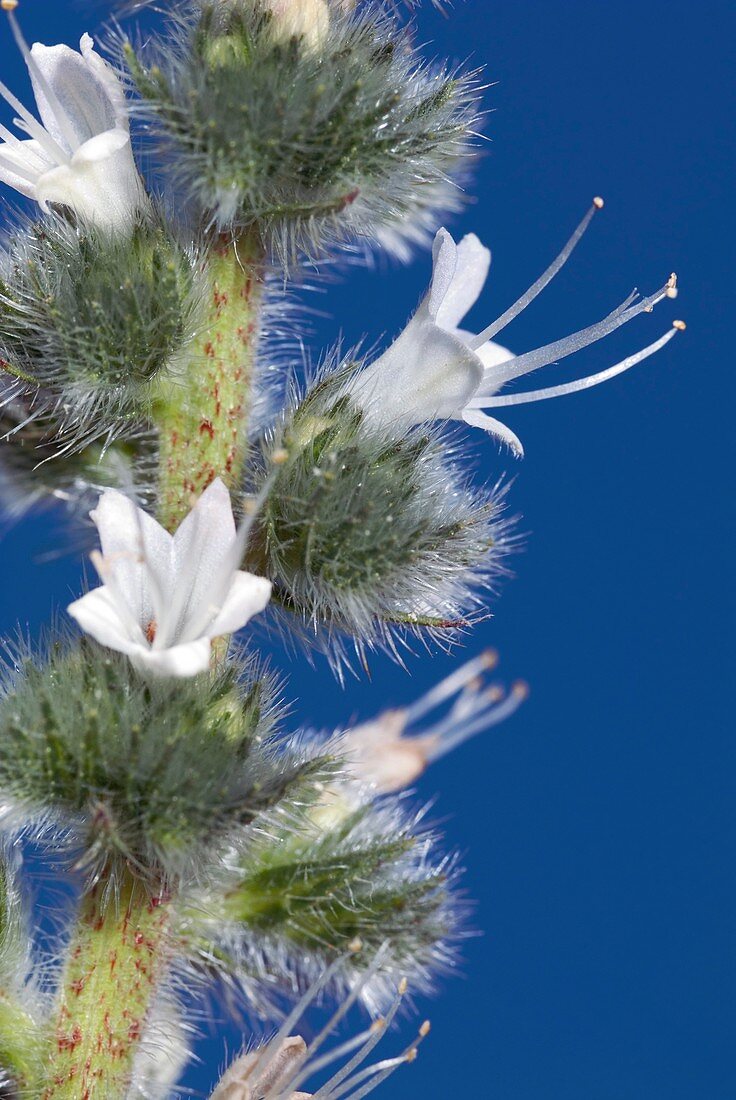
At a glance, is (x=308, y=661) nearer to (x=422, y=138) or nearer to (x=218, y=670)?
(x=218, y=670)

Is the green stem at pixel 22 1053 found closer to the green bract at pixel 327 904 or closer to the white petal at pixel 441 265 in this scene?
the green bract at pixel 327 904

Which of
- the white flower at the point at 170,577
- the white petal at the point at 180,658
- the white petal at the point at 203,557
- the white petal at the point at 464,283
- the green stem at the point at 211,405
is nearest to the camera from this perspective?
the white petal at the point at 180,658

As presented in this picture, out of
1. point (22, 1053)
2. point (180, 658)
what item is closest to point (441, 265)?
point (180, 658)

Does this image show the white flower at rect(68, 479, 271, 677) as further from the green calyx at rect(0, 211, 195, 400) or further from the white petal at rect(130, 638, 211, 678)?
the green calyx at rect(0, 211, 195, 400)

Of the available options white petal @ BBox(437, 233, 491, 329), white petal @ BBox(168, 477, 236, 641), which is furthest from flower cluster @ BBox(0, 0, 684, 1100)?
white petal @ BBox(437, 233, 491, 329)

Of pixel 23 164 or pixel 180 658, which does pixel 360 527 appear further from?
pixel 23 164

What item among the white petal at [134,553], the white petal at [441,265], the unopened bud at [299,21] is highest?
the unopened bud at [299,21]

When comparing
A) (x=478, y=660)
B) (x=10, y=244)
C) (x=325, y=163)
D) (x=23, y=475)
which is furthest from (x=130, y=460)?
(x=478, y=660)

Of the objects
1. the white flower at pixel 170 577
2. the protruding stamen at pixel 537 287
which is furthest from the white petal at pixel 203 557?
the protruding stamen at pixel 537 287
